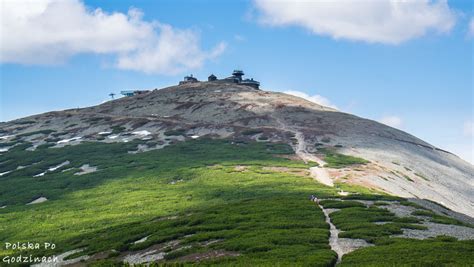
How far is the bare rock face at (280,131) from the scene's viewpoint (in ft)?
342

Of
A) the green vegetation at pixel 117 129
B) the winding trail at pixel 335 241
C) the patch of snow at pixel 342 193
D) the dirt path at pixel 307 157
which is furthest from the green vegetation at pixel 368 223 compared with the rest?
the green vegetation at pixel 117 129

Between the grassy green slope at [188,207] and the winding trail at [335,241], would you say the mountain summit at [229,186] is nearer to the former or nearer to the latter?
the winding trail at [335,241]

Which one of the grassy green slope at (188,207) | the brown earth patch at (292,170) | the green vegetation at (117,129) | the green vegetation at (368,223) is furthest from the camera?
the green vegetation at (117,129)

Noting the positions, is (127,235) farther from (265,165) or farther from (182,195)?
(265,165)

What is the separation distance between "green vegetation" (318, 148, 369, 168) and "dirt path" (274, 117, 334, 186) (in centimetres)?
172

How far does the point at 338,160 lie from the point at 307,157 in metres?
7.14

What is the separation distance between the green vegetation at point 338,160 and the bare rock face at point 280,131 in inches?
92.3

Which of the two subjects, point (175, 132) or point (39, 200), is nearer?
point (39, 200)

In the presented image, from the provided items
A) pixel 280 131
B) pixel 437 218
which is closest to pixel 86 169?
pixel 280 131

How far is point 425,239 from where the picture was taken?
47344mm

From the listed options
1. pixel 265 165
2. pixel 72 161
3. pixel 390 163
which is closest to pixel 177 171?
pixel 265 165

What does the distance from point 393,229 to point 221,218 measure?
722 inches

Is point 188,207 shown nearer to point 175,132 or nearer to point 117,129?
point 175,132

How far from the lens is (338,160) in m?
113
